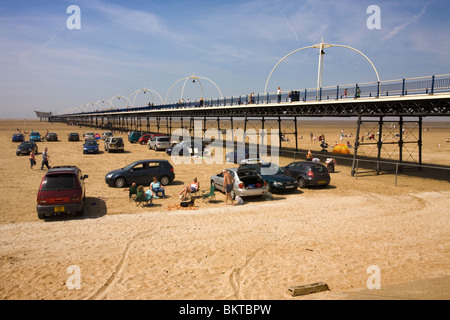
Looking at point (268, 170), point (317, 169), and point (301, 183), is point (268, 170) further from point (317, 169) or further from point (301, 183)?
point (317, 169)

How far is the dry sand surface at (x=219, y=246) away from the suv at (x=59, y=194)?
51 centimetres

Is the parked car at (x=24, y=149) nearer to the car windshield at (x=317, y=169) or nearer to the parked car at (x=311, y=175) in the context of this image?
the parked car at (x=311, y=175)

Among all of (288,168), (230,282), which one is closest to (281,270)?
(230,282)

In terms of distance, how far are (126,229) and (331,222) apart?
7.49 metres

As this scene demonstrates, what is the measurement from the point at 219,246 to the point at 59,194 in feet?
21.4

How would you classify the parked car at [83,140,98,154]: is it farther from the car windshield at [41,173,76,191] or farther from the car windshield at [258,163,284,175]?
the car windshield at [41,173,76,191]

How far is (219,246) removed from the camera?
8609mm

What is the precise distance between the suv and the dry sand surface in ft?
1.68

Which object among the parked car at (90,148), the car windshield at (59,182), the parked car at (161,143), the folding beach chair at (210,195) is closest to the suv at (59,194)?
the car windshield at (59,182)

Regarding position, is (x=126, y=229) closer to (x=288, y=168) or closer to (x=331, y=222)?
(x=331, y=222)

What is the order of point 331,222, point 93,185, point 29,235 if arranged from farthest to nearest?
point 93,185 < point 331,222 < point 29,235

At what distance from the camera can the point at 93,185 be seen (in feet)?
57.9

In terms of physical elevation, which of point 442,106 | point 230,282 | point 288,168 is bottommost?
point 230,282

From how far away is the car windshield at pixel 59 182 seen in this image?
35.6ft
